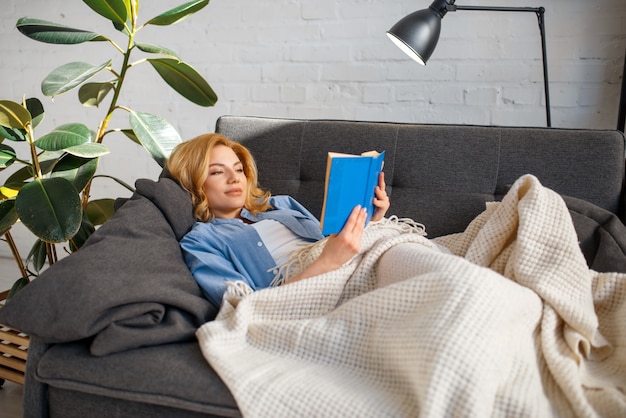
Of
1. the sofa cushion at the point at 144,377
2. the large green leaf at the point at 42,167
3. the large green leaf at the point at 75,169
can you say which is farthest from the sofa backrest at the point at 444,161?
the sofa cushion at the point at 144,377

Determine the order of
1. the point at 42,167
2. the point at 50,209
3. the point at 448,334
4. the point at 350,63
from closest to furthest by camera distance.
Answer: the point at 448,334 → the point at 50,209 → the point at 42,167 → the point at 350,63

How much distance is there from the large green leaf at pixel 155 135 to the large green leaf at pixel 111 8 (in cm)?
32

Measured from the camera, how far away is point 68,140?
1.72 m

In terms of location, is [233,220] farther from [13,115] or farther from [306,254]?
[13,115]

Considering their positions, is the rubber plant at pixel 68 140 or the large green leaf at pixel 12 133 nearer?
the rubber plant at pixel 68 140

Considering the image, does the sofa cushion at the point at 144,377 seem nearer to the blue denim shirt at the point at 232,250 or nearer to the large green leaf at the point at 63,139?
the blue denim shirt at the point at 232,250

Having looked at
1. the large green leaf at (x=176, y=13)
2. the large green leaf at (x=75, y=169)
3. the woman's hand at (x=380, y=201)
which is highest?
the large green leaf at (x=176, y=13)

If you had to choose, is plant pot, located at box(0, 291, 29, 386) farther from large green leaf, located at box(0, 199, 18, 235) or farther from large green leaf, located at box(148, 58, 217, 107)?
large green leaf, located at box(148, 58, 217, 107)

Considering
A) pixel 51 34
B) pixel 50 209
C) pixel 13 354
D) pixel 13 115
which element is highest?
pixel 51 34

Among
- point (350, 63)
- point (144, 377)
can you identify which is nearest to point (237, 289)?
point (144, 377)

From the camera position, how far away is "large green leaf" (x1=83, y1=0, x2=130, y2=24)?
1715 mm

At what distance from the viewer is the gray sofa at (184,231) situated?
118cm

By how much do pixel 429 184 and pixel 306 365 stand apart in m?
0.83

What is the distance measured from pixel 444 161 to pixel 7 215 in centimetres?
136
